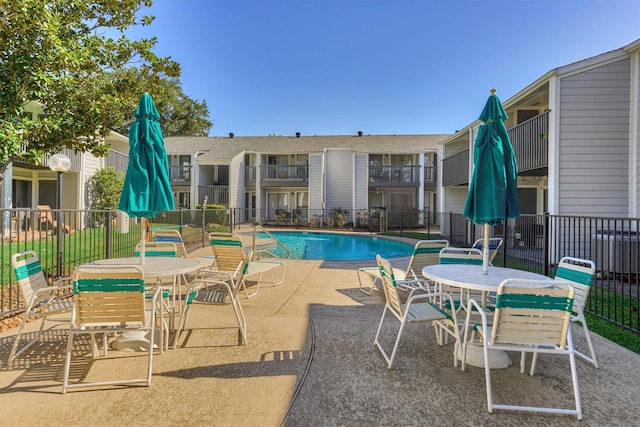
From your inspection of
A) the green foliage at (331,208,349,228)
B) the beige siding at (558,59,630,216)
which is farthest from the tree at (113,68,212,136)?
the beige siding at (558,59,630,216)

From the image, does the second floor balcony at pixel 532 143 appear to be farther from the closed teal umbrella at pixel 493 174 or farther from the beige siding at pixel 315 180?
the beige siding at pixel 315 180

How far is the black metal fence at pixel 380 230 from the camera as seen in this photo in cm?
561

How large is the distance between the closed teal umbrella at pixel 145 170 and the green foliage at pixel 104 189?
1734cm

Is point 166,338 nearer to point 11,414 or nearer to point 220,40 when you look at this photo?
point 11,414

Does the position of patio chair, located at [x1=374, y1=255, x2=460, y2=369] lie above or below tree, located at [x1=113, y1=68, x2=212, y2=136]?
below

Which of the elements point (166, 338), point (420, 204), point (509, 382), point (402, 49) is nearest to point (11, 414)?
point (166, 338)

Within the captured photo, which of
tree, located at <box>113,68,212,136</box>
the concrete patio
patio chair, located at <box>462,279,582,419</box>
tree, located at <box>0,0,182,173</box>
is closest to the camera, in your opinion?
the concrete patio

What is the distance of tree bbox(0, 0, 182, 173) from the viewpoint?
15.5 ft

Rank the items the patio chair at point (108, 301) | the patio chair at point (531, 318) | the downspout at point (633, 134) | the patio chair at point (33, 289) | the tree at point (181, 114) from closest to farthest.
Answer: the patio chair at point (531, 318) < the patio chair at point (108, 301) < the patio chair at point (33, 289) < the downspout at point (633, 134) < the tree at point (181, 114)

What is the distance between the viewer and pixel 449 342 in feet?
13.3

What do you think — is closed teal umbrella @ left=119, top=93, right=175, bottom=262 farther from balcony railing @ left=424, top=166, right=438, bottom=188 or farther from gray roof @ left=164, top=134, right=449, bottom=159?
balcony railing @ left=424, top=166, right=438, bottom=188

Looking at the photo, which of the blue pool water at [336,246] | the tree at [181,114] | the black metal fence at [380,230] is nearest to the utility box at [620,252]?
the black metal fence at [380,230]

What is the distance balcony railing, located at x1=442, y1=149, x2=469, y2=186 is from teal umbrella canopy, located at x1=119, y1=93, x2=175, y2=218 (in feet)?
50.5

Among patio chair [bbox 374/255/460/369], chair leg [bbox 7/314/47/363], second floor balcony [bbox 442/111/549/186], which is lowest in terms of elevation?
chair leg [bbox 7/314/47/363]
